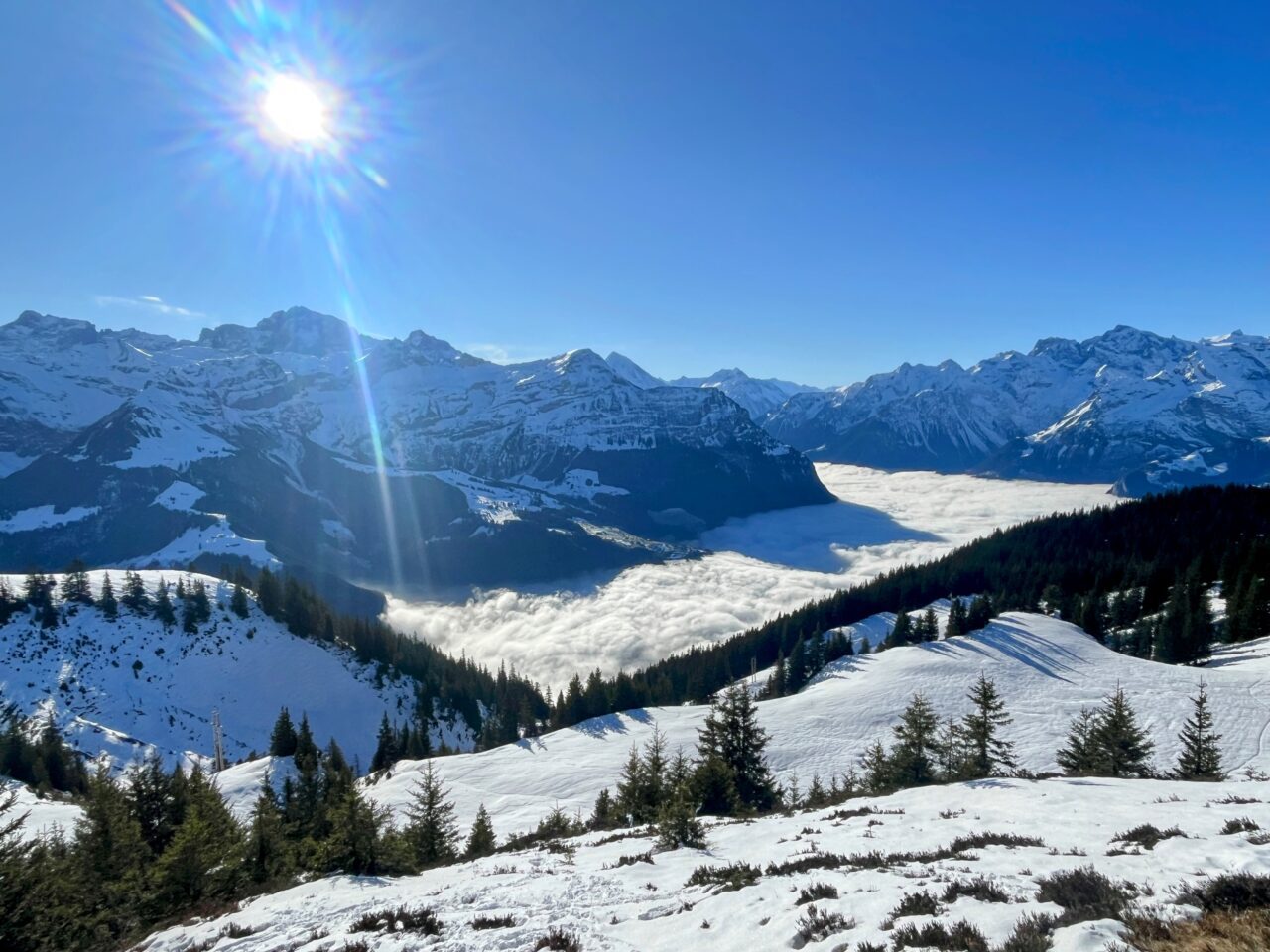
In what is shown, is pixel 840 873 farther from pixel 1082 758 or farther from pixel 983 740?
pixel 1082 758

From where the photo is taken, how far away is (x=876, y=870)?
15406mm

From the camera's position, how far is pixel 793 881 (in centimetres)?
1538

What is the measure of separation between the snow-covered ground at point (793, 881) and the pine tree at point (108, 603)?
11220 cm

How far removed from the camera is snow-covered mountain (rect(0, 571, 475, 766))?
3489 inches

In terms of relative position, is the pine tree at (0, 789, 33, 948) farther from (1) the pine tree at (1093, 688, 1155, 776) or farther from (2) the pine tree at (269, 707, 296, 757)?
(2) the pine tree at (269, 707, 296, 757)

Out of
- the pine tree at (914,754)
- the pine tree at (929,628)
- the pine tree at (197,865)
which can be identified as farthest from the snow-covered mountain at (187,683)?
the pine tree at (914,754)

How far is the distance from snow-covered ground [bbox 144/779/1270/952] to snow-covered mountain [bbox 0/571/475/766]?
8717 cm

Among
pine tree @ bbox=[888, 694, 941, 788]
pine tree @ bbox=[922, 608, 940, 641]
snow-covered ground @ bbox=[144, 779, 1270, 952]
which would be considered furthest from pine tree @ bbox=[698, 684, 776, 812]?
pine tree @ bbox=[922, 608, 940, 641]

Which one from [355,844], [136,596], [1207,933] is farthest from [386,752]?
[1207,933]

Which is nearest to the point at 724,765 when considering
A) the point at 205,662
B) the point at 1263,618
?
the point at 1263,618

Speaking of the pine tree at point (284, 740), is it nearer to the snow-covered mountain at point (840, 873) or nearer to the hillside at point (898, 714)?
the hillside at point (898, 714)

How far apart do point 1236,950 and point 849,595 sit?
137m

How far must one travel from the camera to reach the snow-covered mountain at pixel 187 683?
88625 mm

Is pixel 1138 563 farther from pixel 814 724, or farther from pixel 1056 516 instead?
pixel 814 724
